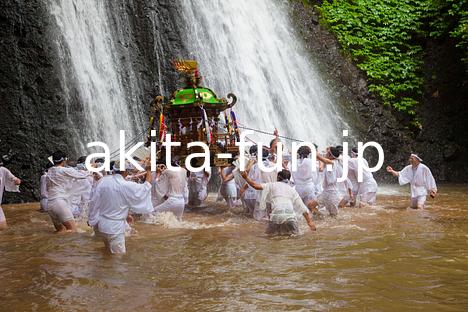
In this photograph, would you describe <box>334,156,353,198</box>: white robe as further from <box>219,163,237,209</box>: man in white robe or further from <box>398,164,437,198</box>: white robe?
<box>219,163,237,209</box>: man in white robe

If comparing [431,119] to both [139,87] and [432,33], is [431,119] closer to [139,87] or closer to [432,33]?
[432,33]

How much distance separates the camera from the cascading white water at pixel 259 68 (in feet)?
68.0

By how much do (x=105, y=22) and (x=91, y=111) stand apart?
12.9 feet

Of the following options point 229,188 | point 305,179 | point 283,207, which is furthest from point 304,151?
point 283,207

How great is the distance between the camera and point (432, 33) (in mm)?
24906

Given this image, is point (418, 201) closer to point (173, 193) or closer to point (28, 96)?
point (173, 193)

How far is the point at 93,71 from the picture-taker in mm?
18266

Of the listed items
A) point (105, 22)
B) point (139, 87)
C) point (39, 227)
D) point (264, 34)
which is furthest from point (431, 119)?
point (39, 227)

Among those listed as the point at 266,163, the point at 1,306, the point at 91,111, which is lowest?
the point at 1,306

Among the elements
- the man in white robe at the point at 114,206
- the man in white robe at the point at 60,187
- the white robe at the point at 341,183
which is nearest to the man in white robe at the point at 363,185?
the white robe at the point at 341,183

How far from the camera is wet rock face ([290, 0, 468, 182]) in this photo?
23219 mm

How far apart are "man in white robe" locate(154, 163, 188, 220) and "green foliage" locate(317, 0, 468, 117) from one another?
1515cm

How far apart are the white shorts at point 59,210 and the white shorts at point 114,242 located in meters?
2.22

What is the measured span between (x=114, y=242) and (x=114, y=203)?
57 cm
